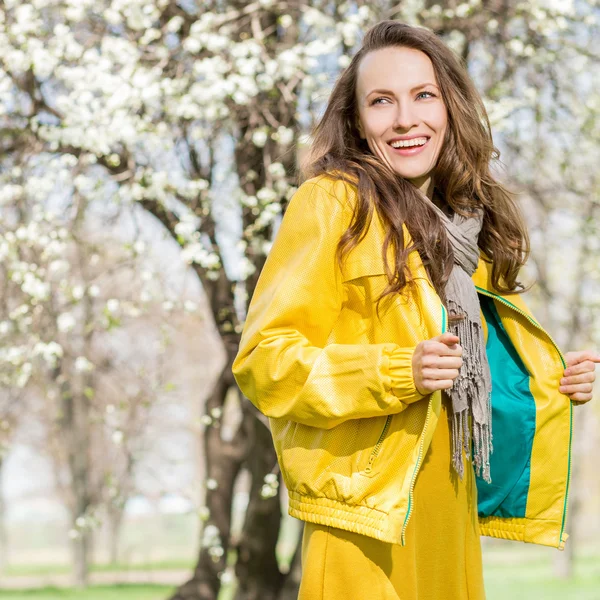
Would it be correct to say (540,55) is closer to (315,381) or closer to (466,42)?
(466,42)

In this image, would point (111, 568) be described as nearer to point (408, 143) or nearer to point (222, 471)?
point (222, 471)

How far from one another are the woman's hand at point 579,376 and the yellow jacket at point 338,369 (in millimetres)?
564

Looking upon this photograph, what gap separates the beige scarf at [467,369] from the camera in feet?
6.26

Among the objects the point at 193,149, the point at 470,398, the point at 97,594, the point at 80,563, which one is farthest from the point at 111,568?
the point at 470,398

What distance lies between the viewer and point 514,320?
2.22 m

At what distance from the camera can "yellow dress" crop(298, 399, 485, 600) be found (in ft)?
5.83

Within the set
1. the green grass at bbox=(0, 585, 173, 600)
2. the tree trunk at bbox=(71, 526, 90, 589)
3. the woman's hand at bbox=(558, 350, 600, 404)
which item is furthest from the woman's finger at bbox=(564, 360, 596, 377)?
the tree trunk at bbox=(71, 526, 90, 589)

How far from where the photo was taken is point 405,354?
5.57 ft

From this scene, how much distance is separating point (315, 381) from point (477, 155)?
780 mm

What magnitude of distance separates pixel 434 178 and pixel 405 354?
0.63 metres

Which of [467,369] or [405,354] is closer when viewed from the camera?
[405,354]

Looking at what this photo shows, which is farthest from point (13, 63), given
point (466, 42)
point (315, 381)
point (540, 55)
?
point (315, 381)

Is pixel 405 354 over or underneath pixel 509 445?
over

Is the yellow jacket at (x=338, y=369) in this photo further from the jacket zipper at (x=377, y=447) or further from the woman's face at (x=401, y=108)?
the woman's face at (x=401, y=108)
